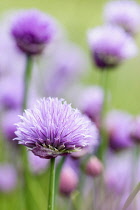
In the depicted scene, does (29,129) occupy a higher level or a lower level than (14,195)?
higher

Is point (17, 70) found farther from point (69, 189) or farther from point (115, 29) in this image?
point (69, 189)

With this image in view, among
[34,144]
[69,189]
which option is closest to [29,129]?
[34,144]

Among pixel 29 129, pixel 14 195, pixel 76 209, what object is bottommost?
pixel 14 195

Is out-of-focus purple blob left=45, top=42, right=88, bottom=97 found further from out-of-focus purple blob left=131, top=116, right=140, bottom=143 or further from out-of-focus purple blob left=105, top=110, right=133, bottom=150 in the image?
out-of-focus purple blob left=131, top=116, right=140, bottom=143

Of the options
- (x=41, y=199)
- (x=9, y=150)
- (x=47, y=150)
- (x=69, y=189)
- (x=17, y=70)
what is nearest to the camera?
(x=47, y=150)

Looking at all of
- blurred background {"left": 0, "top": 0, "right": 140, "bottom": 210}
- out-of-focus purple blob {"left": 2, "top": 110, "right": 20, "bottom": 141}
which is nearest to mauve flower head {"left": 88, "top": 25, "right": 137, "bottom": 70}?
blurred background {"left": 0, "top": 0, "right": 140, "bottom": 210}

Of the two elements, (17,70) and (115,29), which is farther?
(17,70)
